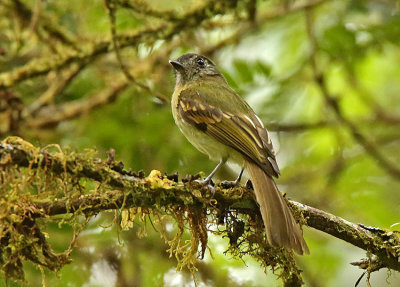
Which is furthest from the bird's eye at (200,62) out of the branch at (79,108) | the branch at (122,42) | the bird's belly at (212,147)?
the bird's belly at (212,147)

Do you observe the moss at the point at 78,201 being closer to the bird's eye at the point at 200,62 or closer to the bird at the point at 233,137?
the bird at the point at 233,137

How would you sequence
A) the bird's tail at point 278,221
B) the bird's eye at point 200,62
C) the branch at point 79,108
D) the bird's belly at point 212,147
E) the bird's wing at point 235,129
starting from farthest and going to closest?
the branch at point 79,108 < the bird's eye at point 200,62 < the bird's belly at point 212,147 < the bird's wing at point 235,129 < the bird's tail at point 278,221

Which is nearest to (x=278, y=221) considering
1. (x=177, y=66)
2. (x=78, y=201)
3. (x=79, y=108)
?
(x=78, y=201)

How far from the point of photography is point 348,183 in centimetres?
608

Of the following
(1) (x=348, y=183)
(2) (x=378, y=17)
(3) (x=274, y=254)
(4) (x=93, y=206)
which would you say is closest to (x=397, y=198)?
(1) (x=348, y=183)

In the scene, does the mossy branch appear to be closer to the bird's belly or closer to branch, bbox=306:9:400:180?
the bird's belly

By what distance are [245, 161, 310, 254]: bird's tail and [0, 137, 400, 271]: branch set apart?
13 cm

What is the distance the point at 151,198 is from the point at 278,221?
28.1 inches

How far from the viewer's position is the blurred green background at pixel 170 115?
5.18 meters

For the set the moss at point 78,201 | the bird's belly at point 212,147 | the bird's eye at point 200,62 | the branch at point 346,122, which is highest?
the branch at point 346,122

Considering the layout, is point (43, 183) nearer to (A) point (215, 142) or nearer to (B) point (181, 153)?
(A) point (215, 142)

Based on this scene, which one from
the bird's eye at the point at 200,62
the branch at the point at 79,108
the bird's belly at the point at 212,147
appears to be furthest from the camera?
the branch at the point at 79,108

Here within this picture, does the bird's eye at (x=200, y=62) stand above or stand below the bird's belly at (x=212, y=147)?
above

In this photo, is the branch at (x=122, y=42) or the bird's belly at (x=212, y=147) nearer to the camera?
the bird's belly at (x=212, y=147)
